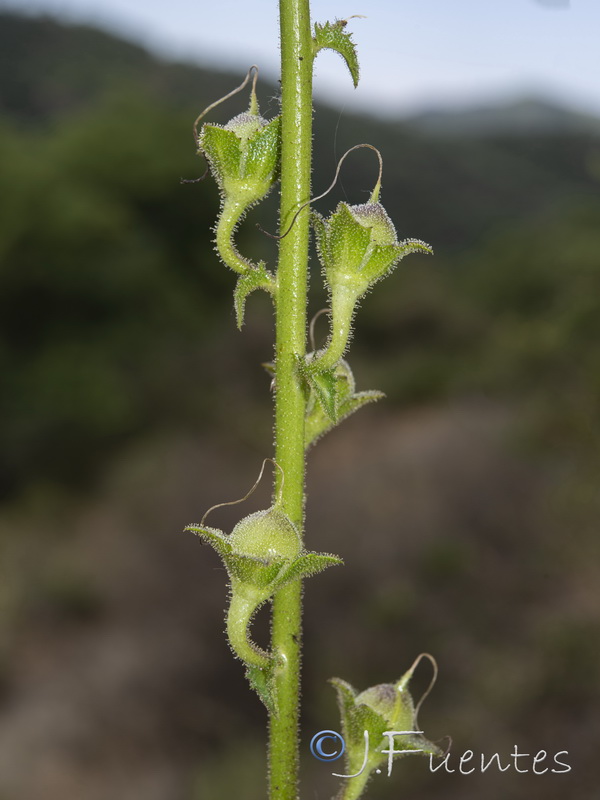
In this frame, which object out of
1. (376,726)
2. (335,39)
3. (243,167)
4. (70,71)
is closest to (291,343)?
(243,167)

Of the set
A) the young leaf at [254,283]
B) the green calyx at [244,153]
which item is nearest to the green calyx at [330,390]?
the young leaf at [254,283]

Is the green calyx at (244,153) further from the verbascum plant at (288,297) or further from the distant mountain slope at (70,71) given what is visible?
the distant mountain slope at (70,71)

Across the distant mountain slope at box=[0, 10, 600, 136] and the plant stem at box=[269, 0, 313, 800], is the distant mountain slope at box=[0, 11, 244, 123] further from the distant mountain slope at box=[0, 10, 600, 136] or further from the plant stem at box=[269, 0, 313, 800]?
the plant stem at box=[269, 0, 313, 800]

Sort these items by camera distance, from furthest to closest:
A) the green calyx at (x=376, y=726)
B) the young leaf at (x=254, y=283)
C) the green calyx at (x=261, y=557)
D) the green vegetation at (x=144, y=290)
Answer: the green vegetation at (x=144, y=290) < the green calyx at (x=376, y=726) < the young leaf at (x=254, y=283) < the green calyx at (x=261, y=557)

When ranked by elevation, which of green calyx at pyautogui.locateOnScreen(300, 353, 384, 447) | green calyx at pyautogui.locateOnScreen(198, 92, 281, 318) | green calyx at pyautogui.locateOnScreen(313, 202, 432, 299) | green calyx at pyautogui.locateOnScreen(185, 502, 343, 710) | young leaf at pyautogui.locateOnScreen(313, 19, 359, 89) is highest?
young leaf at pyautogui.locateOnScreen(313, 19, 359, 89)

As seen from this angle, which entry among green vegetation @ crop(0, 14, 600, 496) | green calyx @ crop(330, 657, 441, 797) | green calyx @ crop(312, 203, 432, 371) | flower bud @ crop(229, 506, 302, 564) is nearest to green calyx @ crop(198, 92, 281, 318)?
green calyx @ crop(312, 203, 432, 371)

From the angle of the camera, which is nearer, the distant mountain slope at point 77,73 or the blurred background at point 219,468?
the blurred background at point 219,468

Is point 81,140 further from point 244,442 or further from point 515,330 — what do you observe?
point 515,330

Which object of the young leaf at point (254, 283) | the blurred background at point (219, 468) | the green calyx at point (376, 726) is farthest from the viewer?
the blurred background at point (219, 468)
